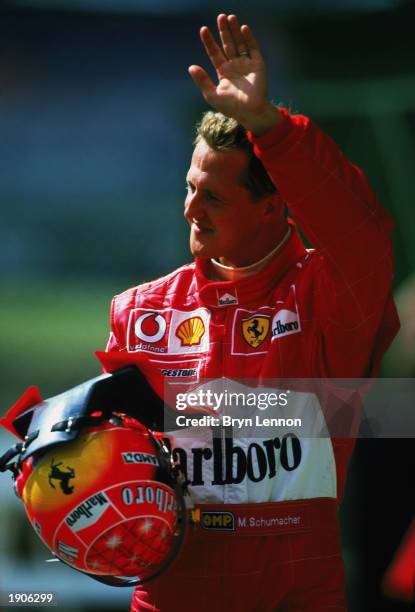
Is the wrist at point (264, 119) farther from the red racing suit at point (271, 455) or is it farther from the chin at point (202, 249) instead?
the chin at point (202, 249)

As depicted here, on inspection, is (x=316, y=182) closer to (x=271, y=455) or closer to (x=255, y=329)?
(x=255, y=329)

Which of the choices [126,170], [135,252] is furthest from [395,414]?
[126,170]

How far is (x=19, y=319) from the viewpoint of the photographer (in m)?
5.43

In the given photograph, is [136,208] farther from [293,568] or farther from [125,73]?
[293,568]

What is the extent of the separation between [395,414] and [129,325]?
0.96 metres

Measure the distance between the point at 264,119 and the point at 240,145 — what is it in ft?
1.38

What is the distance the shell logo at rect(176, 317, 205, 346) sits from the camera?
229 centimetres

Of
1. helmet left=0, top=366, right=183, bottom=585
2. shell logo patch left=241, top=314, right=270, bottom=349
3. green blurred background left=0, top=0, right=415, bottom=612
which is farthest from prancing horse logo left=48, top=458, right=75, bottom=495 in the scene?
green blurred background left=0, top=0, right=415, bottom=612

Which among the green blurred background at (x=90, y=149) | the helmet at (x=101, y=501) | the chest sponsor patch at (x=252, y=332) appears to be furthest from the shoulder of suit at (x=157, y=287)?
the green blurred background at (x=90, y=149)

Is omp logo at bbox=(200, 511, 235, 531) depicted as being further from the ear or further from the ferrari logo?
the ear

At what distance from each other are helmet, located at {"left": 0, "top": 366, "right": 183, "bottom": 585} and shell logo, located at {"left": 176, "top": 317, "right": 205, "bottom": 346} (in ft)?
1.12

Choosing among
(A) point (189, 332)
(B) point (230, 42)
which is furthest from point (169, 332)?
(B) point (230, 42)

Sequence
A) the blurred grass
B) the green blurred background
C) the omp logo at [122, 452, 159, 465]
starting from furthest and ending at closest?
the blurred grass, the green blurred background, the omp logo at [122, 452, 159, 465]

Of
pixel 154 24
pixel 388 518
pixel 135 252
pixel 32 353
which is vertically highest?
pixel 154 24
